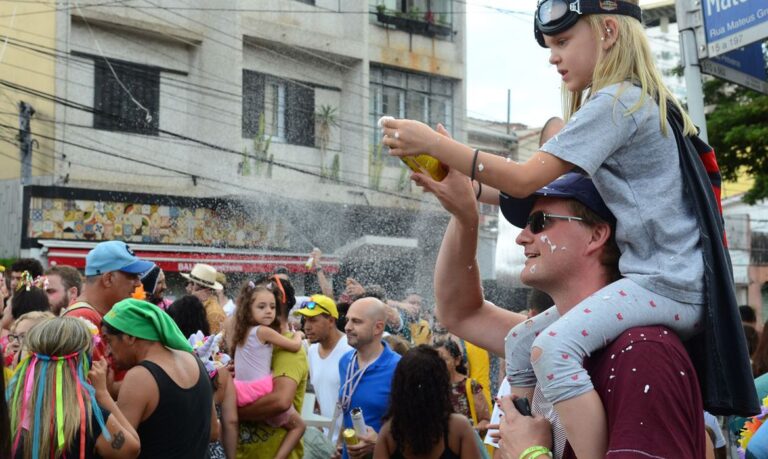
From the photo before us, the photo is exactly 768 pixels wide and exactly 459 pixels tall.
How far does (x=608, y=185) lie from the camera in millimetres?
2436

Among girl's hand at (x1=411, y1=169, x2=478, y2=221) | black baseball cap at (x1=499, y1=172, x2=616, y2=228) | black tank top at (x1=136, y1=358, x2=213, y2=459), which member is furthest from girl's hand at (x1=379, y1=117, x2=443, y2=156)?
black tank top at (x1=136, y1=358, x2=213, y2=459)

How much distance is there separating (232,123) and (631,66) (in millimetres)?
24650

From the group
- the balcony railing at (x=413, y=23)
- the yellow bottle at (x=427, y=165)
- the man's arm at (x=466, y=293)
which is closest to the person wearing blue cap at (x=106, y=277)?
the man's arm at (x=466, y=293)

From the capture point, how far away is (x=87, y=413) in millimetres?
4609

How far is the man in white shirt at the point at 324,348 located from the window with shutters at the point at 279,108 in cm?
1922

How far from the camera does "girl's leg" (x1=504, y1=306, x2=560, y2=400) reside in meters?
2.79

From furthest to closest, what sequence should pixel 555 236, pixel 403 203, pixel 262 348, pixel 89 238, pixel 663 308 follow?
pixel 403 203, pixel 89 238, pixel 262 348, pixel 555 236, pixel 663 308

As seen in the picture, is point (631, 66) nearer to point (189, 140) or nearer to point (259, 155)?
point (189, 140)

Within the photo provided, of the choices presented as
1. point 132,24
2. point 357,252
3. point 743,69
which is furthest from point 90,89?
point 743,69

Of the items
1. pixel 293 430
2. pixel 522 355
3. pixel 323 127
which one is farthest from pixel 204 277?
pixel 323 127

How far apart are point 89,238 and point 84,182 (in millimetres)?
1639

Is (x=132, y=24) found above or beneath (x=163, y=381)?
above

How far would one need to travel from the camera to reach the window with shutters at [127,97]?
24328mm

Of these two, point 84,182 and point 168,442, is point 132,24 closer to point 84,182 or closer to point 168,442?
point 84,182
